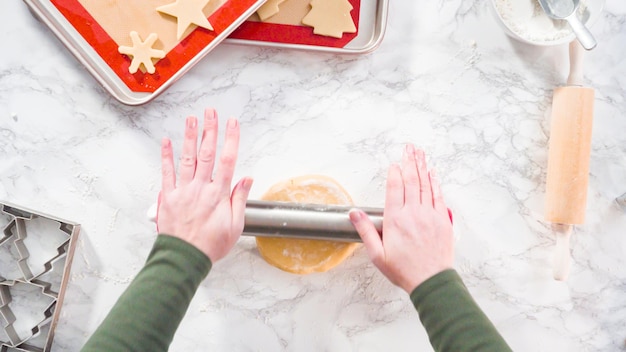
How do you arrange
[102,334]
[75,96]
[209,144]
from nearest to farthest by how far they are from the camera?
[102,334] → [209,144] → [75,96]

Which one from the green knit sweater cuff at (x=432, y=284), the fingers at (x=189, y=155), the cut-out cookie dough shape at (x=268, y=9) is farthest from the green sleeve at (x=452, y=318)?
the cut-out cookie dough shape at (x=268, y=9)

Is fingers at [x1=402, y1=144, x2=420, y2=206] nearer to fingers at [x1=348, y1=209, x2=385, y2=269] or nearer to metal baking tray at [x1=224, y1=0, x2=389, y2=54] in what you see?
fingers at [x1=348, y1=209, x2=385, y2=269]

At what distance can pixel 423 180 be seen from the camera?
0.78 metres

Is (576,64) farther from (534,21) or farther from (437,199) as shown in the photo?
(437,199)

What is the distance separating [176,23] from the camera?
2.65 ft

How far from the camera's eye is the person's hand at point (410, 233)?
728 mm

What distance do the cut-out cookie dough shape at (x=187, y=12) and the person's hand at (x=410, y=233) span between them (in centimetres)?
37

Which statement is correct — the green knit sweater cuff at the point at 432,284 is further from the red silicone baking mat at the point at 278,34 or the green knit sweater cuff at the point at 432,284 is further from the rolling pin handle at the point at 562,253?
the red silicone baking mat at the point at 278,34

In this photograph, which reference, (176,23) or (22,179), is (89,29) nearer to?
(176,23)

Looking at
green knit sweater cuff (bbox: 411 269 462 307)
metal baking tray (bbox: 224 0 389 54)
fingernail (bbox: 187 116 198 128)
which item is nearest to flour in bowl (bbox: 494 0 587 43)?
metal baking tray (bbox: 224 0 389 54)

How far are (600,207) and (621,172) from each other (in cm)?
7

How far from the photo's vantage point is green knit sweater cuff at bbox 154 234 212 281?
697 mm

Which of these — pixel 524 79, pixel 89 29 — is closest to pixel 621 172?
pixel 524 79

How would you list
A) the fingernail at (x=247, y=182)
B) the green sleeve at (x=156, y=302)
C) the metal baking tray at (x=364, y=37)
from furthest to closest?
the metal baking tray at (x=364, y=37)
the fingernail at (x=247, y=182)
the green sleeve at (x=156, y=302)
